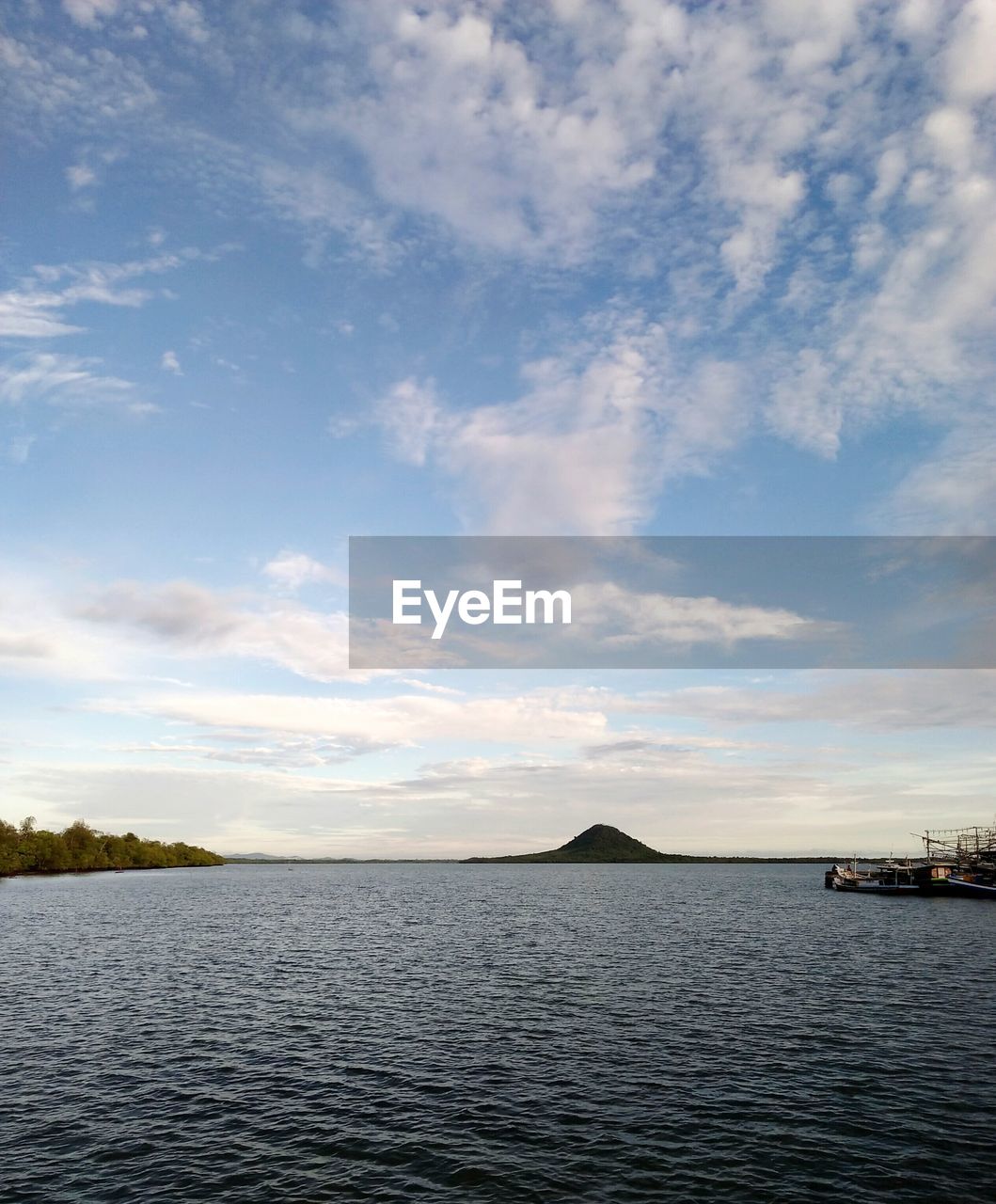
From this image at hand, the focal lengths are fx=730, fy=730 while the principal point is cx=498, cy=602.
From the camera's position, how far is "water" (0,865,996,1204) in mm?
29281

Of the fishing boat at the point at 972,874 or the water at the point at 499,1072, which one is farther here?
the fishing boat at the point at 972,874

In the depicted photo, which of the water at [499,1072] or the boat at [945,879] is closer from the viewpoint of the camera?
the water at [499,1072]

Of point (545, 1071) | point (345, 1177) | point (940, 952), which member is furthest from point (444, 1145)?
point (940, 952)

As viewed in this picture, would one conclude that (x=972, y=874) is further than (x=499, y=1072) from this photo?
Yes

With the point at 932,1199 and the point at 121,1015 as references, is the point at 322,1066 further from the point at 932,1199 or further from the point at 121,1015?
the point at 932,1199

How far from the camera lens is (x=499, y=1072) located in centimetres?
4203

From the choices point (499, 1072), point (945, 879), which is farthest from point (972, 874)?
point (499, 1072)

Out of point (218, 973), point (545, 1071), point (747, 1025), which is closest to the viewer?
point (545, 1071)

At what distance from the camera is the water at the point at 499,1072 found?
29281 mm

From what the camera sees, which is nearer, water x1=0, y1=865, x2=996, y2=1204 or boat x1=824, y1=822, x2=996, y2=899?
water x1=0, y1=865, x2=996, y2=1204

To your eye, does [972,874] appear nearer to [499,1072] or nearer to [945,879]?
[945,879]

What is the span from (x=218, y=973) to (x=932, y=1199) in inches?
2562

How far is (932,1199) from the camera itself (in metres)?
26.7

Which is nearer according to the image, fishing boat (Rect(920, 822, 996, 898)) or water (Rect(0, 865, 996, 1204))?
water (Rect(0, 865, 996, 1204))
